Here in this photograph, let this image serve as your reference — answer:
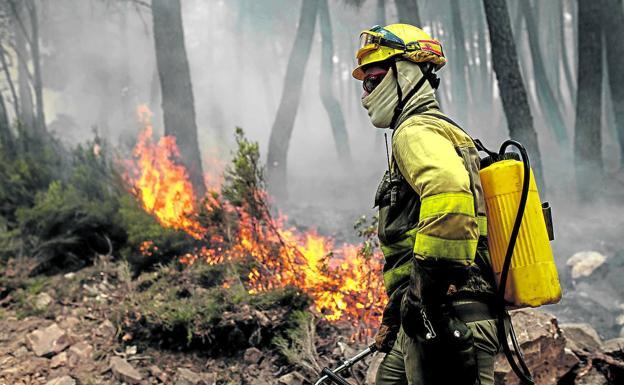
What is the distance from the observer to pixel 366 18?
1196 inches

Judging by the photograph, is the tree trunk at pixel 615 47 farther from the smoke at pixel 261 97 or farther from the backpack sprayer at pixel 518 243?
the backpack sprayer at pixel 518 243

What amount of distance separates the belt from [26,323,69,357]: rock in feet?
11.9

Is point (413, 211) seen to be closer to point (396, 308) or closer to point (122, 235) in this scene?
point (396, 308)

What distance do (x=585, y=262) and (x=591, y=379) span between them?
4328 millimetres

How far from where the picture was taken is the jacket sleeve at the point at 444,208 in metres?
1.71

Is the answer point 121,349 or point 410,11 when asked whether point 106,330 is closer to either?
point 121,349

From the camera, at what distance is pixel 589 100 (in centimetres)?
998

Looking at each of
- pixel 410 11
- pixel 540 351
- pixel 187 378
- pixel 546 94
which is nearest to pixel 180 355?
pixel 187 378

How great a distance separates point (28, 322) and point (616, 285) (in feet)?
24.2

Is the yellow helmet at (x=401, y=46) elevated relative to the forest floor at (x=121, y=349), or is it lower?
elevated

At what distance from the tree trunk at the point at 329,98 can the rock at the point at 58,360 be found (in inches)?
690

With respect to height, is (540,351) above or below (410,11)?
below

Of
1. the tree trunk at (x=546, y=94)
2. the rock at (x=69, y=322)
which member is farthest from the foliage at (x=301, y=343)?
the tree trunk at (x=546, y=94)

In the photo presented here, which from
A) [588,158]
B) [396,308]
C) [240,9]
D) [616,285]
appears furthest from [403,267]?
[240,9]
